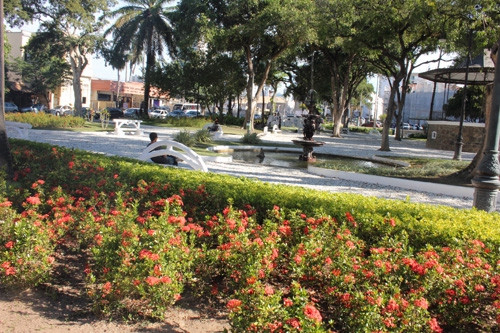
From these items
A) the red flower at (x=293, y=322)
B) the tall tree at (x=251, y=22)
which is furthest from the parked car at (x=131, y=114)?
the red flower at (x=293, y=322)

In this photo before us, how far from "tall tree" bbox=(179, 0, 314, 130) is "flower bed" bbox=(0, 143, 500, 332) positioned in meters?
25.5

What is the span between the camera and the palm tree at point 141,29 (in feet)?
131

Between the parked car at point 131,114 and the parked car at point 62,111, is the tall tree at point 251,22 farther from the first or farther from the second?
the parked car at point 62,111

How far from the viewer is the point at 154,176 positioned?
21.9 ft

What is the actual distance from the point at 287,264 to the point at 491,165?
3.72 m

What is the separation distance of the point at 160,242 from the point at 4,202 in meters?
2.54

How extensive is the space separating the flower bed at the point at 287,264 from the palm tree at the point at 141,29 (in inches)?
1454

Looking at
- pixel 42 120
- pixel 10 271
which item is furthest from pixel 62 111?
pixel 10 271

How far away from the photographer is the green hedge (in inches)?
187

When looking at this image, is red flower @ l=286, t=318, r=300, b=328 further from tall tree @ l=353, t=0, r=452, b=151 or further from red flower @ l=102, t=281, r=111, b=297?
tall tree @ l=353, t=0, r=452, b=151

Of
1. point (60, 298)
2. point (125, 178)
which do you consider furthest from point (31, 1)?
point (60, 298)

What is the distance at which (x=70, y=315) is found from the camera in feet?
13.4

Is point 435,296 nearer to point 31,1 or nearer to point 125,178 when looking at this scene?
point 125,178

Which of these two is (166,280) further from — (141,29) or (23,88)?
(23,88)
